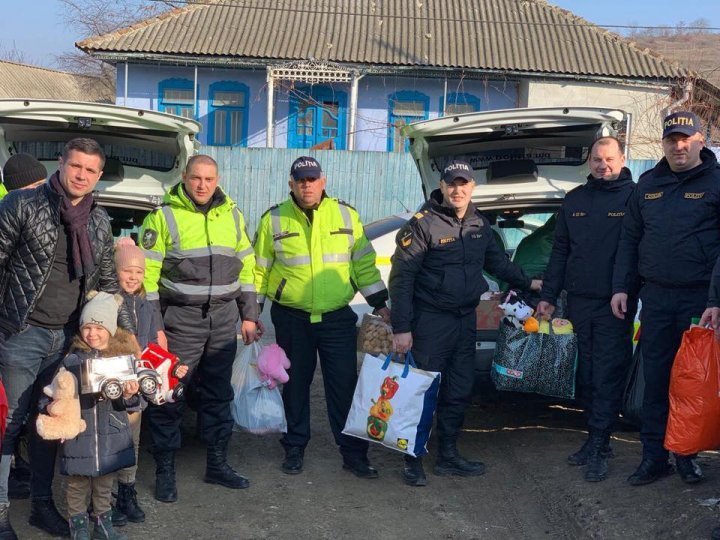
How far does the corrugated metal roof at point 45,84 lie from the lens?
3703cm

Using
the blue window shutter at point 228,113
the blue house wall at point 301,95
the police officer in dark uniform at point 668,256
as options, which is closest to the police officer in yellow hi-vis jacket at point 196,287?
the police officer in dark uniform at point 668,256

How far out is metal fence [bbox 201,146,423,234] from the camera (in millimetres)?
15938

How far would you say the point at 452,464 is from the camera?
581 cm

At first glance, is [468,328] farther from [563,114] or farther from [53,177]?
[53,177]

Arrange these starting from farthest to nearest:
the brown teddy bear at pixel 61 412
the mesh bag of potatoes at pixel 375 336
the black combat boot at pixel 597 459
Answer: the mesh bag of potatoes at pixel 375 336 < the black combat boot at pixel 597 459 < the brown teddy bear at pixel 61 412

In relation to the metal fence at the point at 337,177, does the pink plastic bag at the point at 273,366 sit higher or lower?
lower

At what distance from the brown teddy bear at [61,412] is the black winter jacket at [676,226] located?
124 inches

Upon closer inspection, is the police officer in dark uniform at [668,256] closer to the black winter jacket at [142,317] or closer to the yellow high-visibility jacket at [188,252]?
the yellow high-visibility jacket at [188,252]

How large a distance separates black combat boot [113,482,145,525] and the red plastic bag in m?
2.90

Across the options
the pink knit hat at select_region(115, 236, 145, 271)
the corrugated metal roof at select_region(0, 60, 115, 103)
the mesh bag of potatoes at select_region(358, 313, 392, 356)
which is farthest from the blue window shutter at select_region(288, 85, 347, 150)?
the pink knit hat at select_region(115, 236, 145, 271)

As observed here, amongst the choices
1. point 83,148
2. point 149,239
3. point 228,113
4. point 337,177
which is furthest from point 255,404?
point 228,113

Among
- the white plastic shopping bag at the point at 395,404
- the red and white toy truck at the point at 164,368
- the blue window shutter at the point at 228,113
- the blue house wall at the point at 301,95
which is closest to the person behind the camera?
the red and white toy truck at the point at 164,368

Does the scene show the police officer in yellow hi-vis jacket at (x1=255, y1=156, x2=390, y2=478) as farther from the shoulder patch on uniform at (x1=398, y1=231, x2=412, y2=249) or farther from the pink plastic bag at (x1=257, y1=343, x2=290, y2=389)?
the shoulder patch on uniform at (x1=398, y1=231, x2=412, y2=249)

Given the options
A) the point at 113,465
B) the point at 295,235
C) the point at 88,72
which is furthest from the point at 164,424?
the point at 88,72
